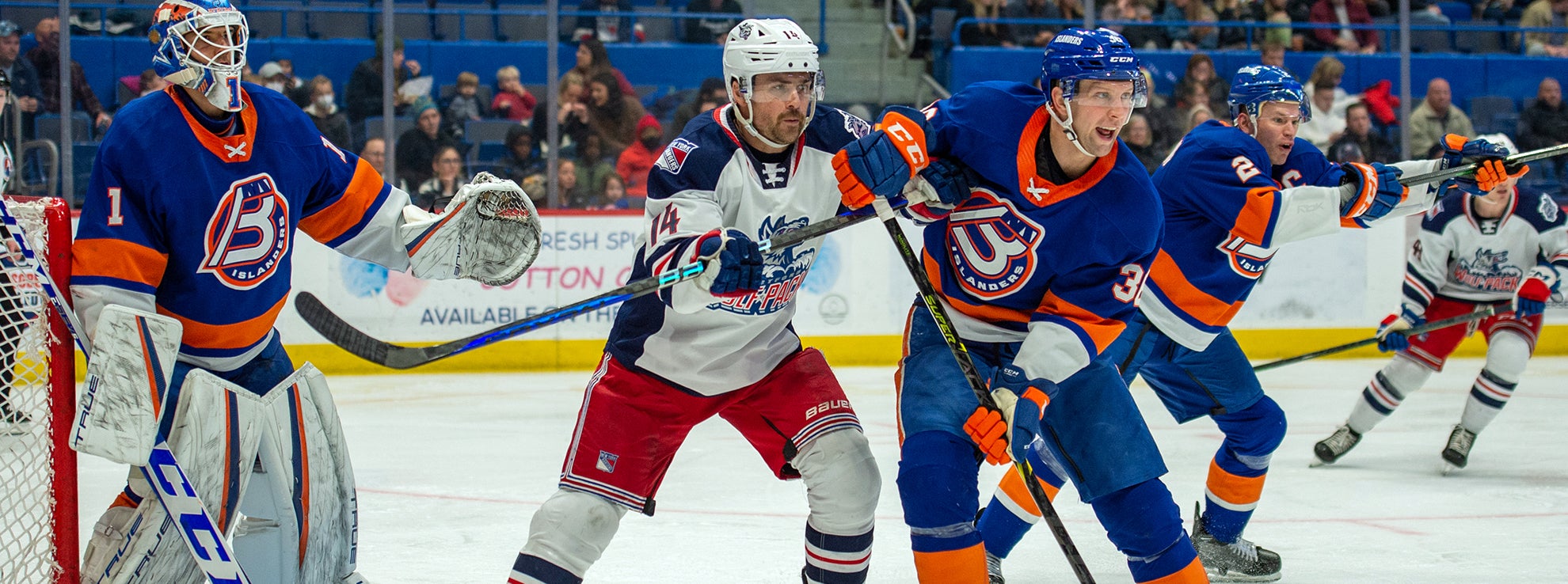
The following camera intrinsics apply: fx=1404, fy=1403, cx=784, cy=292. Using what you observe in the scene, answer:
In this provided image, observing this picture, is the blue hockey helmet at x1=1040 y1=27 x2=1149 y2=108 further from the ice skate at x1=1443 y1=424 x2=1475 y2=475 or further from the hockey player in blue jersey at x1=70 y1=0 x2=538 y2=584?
the ice skate at x1=1443 y1=424 x2=1475 y2=475

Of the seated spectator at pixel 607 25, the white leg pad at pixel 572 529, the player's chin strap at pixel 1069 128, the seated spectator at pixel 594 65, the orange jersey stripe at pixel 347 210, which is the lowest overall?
the white leg pad at pixel 572 529

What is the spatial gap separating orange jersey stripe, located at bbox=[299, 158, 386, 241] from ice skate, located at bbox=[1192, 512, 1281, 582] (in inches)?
78.9

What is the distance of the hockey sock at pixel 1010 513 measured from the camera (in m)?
3.03

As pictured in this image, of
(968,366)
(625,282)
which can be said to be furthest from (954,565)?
(625,282)

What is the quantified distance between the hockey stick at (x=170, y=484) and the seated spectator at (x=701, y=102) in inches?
199

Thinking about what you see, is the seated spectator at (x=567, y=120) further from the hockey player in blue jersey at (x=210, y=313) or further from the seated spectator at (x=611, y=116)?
the hockey player in blue jersey at (x=210, y=313)

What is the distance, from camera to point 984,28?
8.22 meters

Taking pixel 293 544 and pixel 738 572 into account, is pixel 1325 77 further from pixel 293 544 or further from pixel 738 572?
pixel 293 544

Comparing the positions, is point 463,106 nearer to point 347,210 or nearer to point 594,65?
point 594,65

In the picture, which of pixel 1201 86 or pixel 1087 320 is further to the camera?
pixel 1201 86

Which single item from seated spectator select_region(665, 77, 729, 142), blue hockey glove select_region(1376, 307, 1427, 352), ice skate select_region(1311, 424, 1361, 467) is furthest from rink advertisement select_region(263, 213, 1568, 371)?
ice skate select_region(1311, 424, 1361, 467)

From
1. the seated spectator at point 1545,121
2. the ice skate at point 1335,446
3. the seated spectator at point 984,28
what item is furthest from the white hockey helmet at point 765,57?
the seated spectator at point 1545,121

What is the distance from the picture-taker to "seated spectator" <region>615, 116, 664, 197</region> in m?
6.81

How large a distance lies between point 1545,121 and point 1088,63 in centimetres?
662
